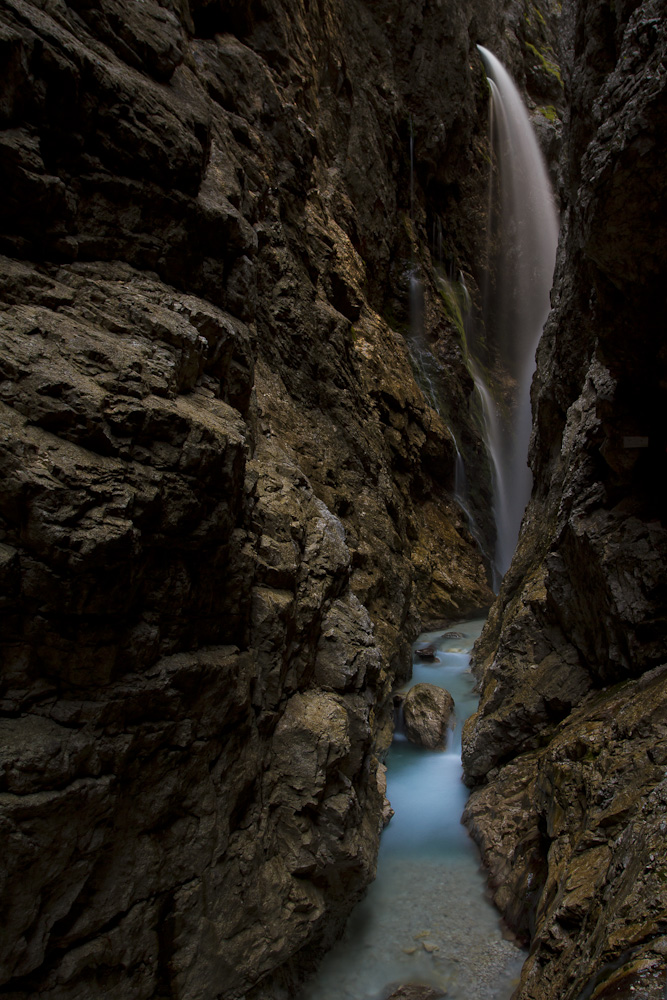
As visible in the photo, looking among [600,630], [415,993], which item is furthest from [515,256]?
[415,993]

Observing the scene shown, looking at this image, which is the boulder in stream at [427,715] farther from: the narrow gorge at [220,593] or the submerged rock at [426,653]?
the submerged rock at [426,653]

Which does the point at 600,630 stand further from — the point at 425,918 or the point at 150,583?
the point at 150,583

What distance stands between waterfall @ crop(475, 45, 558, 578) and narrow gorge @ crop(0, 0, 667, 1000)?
62.5ft

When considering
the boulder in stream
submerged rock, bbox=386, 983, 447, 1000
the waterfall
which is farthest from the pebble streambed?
the waterfall

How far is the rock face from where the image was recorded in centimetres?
364

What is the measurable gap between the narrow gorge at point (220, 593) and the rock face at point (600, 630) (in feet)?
0.11

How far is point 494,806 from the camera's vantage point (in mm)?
7211

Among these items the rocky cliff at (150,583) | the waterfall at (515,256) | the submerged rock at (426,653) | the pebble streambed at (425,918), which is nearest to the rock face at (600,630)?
the pebble streambed at (425,918)

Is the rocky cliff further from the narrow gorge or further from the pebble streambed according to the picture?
the pebble streambed

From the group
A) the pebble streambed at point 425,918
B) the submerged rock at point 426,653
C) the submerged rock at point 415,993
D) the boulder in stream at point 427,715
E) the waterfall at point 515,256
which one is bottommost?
the submerged rock at point 415,993

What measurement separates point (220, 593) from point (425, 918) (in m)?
4.62

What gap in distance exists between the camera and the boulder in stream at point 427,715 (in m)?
9.95

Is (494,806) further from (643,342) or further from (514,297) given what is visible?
(514,297)

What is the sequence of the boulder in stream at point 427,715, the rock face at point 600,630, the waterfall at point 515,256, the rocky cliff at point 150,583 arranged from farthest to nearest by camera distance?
the waterfall at point 515,256
the boulder in stream at point 427,715
the rock face at point 600,630
the rocky cliff at point 150,583
